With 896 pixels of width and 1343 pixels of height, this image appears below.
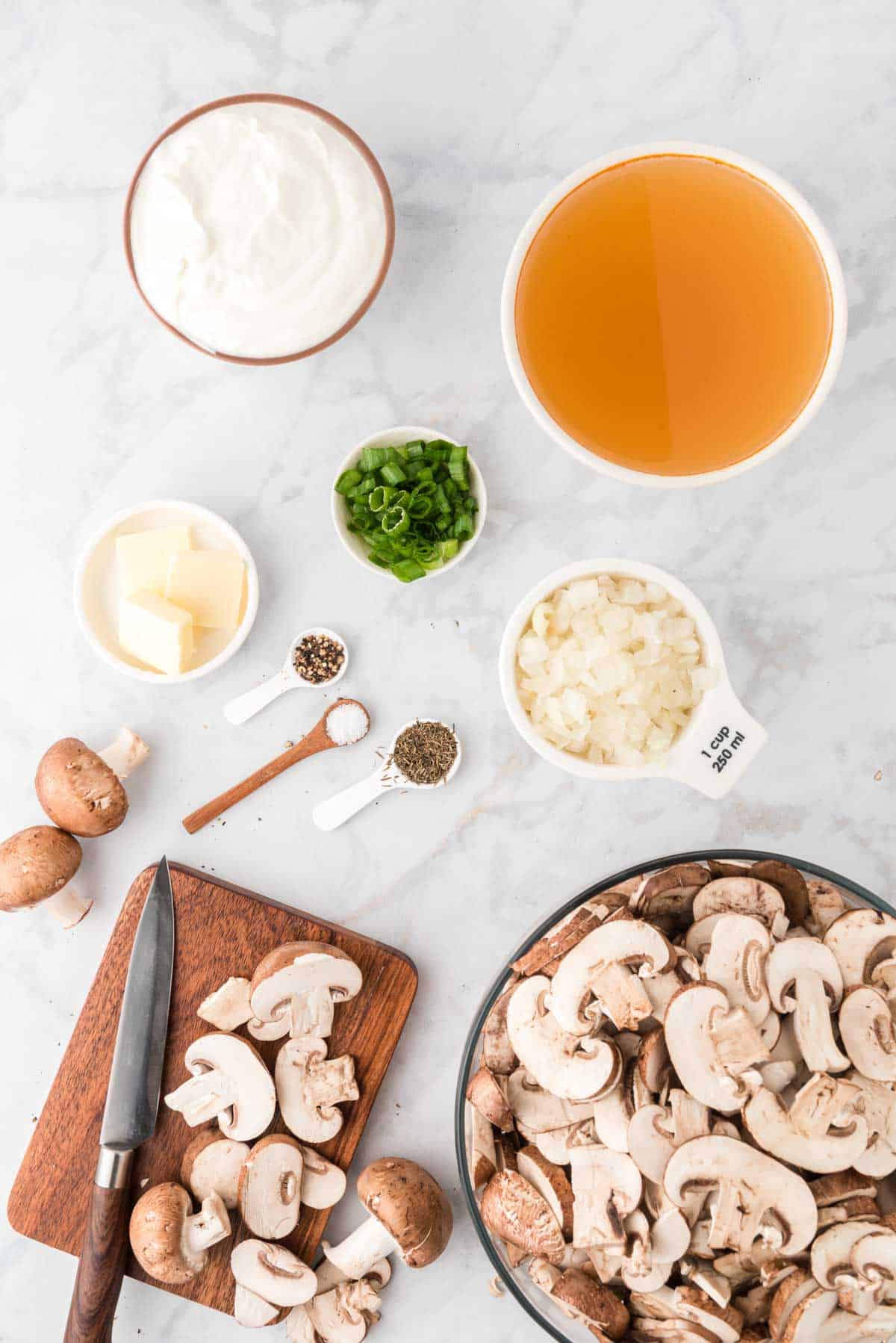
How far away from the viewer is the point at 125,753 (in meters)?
1.78

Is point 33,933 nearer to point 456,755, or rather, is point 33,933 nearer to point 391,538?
point 456,755

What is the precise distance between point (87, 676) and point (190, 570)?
0.34 metres

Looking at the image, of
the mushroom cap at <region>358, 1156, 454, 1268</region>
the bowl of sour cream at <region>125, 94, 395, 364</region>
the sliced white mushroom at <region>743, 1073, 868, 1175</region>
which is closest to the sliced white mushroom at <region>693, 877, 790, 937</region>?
the sliced white mushroom at <region>743, 1073, 868, 1175</region>

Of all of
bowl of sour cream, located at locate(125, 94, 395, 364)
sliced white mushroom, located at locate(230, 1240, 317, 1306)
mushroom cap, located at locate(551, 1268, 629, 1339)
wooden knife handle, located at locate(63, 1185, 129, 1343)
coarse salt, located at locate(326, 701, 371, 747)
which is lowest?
wooden knife handle, located at locate(63, 1185, 129, 1343)

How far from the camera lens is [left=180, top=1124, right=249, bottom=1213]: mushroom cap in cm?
170

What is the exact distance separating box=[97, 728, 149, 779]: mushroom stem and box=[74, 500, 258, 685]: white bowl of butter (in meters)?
0.12

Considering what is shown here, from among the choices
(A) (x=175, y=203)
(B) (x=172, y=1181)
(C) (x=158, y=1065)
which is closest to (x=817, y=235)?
(A) (x=175, y=203)

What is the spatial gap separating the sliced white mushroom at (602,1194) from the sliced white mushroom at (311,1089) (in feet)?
1.66

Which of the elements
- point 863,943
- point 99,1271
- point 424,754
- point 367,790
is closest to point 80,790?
point 367,790

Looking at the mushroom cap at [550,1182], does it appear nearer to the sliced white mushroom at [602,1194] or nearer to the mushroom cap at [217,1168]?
the sliced white mushroom at [602,1194]

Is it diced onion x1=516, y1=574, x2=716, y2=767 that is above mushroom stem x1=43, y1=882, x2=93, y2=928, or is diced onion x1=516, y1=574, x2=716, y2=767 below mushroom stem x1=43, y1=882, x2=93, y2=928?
above

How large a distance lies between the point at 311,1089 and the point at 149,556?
3.20 ft

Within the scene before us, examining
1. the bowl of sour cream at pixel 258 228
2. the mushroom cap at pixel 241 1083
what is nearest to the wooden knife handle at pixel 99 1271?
the mushroom cap at pixel 241 1083

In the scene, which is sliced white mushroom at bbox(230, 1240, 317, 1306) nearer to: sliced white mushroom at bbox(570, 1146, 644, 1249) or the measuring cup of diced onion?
sliced white mushroom at bbox(570, 1146, 644, 1249)
